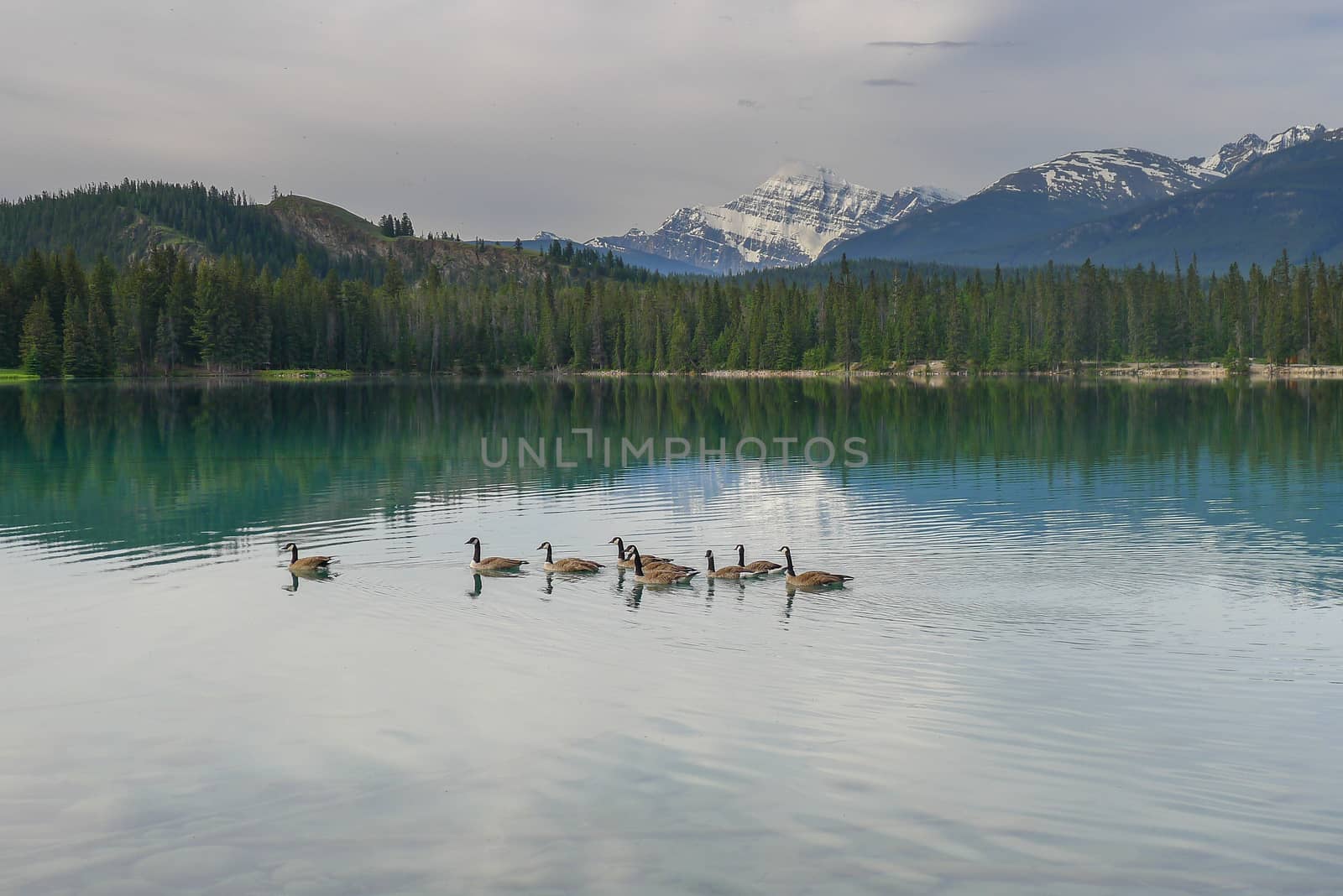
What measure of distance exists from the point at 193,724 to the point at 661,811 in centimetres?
772

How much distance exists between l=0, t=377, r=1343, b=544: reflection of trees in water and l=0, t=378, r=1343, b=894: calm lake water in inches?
47.3

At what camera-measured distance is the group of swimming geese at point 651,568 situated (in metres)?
25.7

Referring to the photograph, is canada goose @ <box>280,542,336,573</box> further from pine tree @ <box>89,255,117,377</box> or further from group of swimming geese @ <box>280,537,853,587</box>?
pine tree @ <box>89,255,117,377</box>

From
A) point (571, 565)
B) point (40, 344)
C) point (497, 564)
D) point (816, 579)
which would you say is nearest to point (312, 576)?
point (497, 564)

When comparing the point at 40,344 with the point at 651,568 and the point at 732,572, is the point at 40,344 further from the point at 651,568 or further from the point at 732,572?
the point at 732,572

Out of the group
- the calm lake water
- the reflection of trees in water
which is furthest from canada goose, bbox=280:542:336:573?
the reflection of trees in water

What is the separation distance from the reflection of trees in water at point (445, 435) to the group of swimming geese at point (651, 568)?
24.3 ft

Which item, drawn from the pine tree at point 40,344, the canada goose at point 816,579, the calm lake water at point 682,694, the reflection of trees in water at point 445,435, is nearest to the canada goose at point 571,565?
the calm lake water at point 682,694

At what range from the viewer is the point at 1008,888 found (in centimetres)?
1072

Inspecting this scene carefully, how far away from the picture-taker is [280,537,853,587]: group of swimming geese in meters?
25.7

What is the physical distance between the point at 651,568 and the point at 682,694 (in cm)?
947

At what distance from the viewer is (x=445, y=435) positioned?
234ft

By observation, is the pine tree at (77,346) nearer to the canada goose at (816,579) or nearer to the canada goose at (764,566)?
the canada goose at (764,566)

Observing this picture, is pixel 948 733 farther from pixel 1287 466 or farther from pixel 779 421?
pixel 779 421
